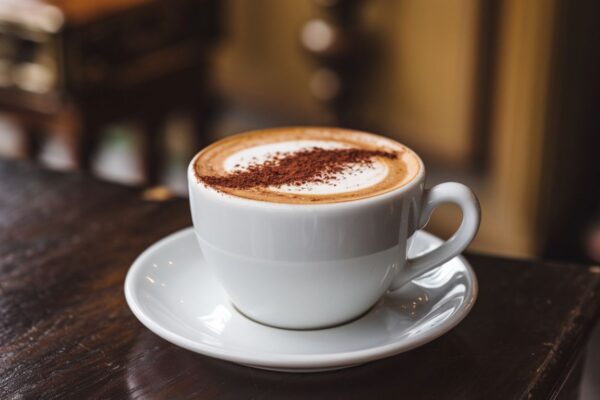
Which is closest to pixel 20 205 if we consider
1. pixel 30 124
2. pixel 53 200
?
pixel 53 200

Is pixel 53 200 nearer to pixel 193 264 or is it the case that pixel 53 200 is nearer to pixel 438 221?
pixel 193 264

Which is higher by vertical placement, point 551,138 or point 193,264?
point 193,264

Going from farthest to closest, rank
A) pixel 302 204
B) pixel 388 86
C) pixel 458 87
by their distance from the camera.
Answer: pixel 388 86
pixel 458 87
pixel 302 204

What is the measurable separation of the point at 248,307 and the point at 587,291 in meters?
0.23

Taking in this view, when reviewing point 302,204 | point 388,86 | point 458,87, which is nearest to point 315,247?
point 302,204

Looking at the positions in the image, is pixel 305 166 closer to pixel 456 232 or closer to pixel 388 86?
pixel 456 232

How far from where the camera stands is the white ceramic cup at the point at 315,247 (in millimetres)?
464

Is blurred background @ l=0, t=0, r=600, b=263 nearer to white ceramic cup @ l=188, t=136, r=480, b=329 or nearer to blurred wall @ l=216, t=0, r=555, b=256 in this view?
blurred wall @ l=216, t=0, r=555, b=256

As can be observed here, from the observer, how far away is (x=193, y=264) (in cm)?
57

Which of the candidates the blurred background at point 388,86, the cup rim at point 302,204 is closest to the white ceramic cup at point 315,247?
the cup rim at point 302,204

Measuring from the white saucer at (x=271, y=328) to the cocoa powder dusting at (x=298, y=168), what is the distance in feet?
0.26

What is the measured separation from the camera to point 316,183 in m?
0.49

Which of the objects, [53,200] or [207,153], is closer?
[207,153]

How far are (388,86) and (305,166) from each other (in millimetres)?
1493
